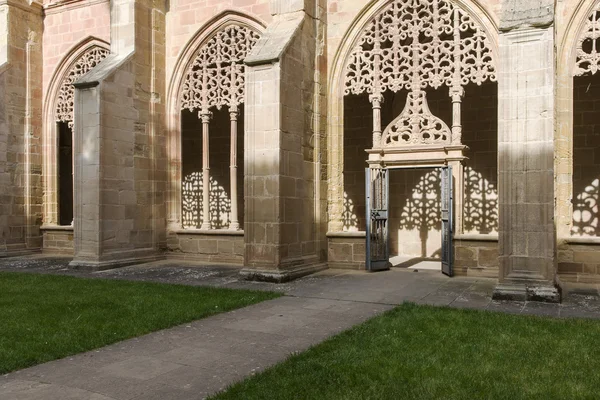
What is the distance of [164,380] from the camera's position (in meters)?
3.74

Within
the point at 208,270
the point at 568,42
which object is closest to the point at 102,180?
the point at 208,270

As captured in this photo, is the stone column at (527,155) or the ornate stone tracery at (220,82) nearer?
the stone column at (527,155)

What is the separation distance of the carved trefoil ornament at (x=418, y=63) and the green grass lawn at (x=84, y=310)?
13.5 ft

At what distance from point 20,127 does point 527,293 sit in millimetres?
11212

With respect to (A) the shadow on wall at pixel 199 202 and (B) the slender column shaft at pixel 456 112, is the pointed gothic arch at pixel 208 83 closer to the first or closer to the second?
(A) the shadow on wall at pixel 199 202

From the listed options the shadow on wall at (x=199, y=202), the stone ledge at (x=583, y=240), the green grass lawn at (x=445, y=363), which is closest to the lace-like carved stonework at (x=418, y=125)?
the stone ledge at (x=583, y=240)

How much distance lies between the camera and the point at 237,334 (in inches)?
198

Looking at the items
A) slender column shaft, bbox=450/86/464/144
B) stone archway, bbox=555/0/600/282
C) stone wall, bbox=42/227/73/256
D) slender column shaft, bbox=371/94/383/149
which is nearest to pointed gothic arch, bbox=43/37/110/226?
stone wall, bbox=42/227/73/256

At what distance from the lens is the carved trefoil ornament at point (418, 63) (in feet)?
29.0

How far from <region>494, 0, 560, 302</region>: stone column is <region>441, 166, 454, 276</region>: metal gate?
6.58ft

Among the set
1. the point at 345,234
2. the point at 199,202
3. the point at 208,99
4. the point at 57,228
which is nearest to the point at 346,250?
the point at 345,234

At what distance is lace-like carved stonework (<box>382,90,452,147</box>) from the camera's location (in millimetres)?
9070

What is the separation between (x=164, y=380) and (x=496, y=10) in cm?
763

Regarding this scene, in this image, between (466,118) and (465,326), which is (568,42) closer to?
(466,118)
